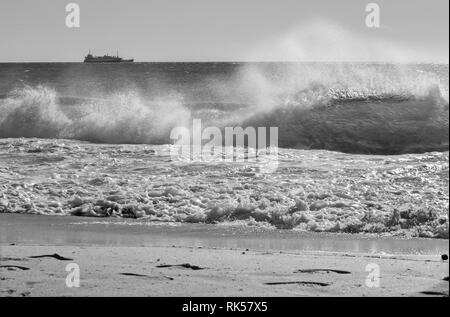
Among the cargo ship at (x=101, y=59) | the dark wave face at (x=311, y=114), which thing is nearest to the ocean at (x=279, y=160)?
the dark wave face at (x=311, y=114)

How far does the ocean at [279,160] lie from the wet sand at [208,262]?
3.15 feet

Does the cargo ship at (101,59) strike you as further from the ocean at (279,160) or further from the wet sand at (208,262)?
the wet sand at (208,262)

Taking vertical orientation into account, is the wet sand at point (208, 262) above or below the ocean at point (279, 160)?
below

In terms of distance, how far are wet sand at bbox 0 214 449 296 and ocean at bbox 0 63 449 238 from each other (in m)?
0.96

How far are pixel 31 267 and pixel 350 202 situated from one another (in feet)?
17.1

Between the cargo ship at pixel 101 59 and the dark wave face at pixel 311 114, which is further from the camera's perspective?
the cargo ship at pixel 101 59

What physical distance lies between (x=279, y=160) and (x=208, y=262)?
26.7ft

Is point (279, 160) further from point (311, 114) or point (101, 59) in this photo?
point (101, 59)

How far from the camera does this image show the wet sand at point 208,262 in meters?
5.47

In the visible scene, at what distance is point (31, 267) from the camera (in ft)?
20.5

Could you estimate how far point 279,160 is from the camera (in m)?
14.6

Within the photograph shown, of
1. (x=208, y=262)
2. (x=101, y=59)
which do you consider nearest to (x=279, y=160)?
(x=208, y=262)

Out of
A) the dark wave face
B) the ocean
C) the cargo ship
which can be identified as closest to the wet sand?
the ocean

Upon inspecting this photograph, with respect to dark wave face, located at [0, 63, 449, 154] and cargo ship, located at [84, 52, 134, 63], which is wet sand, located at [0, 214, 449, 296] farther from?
cargo ship, located at [84, 52, 134, 63]
